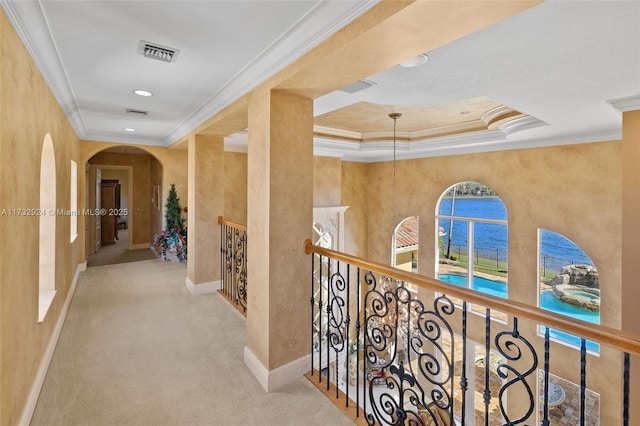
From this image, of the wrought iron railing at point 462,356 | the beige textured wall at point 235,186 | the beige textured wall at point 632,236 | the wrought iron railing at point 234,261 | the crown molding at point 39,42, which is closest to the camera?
the wrought iron railing at point 462,356

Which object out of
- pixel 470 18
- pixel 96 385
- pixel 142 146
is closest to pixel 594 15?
pixel 470 18

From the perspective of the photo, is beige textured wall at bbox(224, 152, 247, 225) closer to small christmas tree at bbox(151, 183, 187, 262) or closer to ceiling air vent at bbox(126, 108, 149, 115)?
small christmas tree at bbox(151, 183, 187, 262)

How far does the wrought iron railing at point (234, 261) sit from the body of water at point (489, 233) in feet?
14.2

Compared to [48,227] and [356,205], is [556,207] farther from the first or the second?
[48,227]

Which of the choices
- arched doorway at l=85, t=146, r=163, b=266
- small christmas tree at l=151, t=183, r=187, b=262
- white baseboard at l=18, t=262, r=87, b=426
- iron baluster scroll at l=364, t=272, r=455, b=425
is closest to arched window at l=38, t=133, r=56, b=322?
white baseboard at l=18, t=262, r=87, b=426

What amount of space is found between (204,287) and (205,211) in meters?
1.06

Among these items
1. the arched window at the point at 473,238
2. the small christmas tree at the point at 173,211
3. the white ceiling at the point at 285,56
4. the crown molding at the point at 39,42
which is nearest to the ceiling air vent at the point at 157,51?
the white ceiling at the point at 285,56

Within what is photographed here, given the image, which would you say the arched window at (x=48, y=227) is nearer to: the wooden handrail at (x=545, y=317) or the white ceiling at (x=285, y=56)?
the white ceiling at (x=285, y=56)

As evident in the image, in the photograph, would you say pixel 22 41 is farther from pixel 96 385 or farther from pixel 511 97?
pixel 511 97

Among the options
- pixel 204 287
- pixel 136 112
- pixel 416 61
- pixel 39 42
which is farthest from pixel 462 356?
pixel 136 112

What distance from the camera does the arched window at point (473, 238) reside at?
19.1ft

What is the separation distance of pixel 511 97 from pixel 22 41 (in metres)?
3.83

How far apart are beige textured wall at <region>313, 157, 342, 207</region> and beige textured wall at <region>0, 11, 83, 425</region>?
4.71 m

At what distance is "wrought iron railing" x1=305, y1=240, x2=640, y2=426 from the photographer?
1309 millimetres
